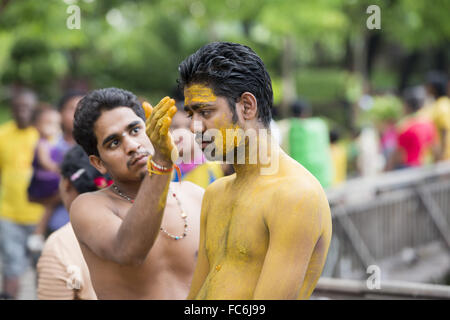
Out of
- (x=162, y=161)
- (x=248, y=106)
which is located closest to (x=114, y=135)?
(x=162, y=161)

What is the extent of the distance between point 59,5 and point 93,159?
7.12 metres

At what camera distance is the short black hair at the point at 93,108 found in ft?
8.89

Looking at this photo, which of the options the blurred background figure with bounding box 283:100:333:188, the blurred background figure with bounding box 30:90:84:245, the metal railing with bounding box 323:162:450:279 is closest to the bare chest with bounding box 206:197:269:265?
the blurred background figure with bounding box 30:90:84:245

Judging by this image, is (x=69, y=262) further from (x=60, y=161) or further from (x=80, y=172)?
(x=60, y=161)

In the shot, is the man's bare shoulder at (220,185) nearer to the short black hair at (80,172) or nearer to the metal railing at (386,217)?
the short black hair at (80,172)

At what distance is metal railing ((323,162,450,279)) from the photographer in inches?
270

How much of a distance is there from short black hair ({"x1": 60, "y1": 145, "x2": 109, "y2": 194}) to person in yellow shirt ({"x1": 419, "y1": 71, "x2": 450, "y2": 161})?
5.87 m

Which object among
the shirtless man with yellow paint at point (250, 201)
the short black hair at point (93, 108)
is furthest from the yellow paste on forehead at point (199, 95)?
the short black hair at point (93, 108)

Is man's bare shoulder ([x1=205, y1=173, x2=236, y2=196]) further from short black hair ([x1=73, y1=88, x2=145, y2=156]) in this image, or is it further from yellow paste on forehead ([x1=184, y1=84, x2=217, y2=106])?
short black hair ([x1=73, y1=88, x2=145, y2=156])

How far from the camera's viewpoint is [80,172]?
147 inches

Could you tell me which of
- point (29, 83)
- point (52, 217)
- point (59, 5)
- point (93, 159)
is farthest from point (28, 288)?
point (29, 83)

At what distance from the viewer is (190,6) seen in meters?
16.5

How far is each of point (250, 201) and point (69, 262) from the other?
1606 millimetres

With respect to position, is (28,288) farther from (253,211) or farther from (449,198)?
(253,211)
